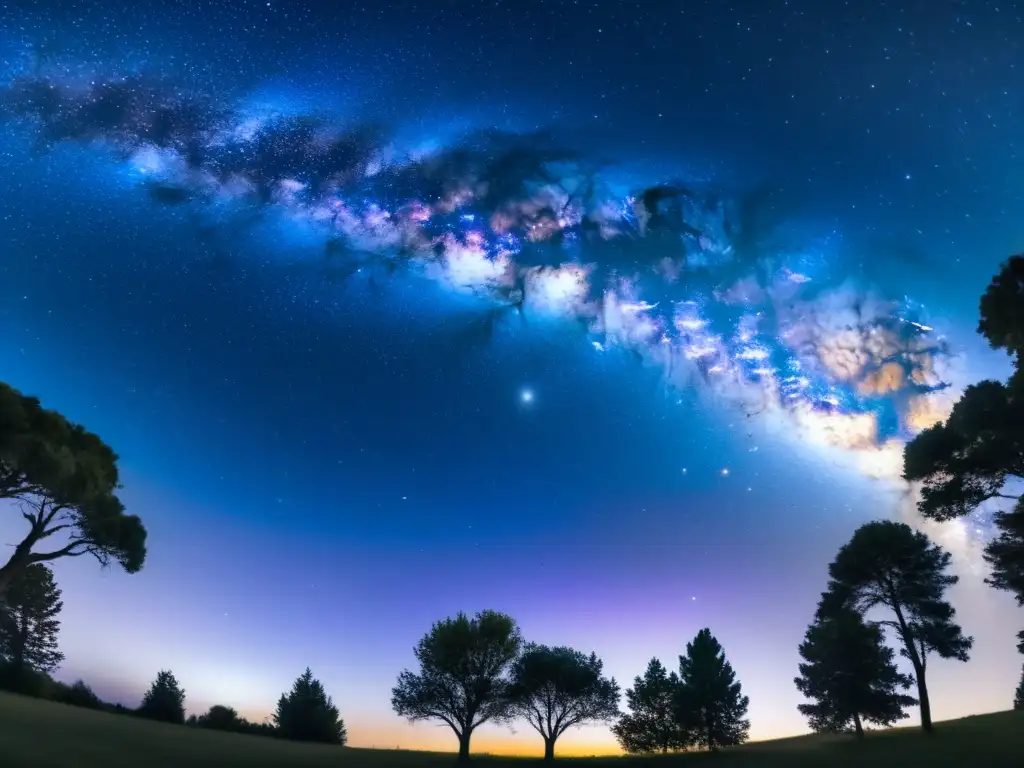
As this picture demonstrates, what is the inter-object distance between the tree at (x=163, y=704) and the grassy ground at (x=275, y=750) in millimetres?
11525

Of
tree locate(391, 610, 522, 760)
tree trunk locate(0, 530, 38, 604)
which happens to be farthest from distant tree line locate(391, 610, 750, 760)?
tree trunk locate(0, 530, 38, 604)

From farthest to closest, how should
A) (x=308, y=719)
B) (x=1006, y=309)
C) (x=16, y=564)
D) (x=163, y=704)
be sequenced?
(x=308, y=719), (x=163, y=704), (x=16, y=564), (x=1006, y=309)

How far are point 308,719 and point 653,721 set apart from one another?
3648 cm

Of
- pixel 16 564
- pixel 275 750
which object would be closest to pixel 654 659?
pixel 275 750

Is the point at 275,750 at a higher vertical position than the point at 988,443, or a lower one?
lower

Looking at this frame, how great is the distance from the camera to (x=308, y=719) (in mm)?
61281

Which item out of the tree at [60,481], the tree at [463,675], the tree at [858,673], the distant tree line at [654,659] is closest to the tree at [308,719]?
the distant tree line at [654,659]

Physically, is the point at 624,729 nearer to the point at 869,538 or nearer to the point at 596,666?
the point at 596,666

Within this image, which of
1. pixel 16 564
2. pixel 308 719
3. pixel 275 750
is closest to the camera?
pixel 16 564

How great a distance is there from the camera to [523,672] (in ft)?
178

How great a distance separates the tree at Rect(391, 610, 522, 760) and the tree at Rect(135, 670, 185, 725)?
1832cm

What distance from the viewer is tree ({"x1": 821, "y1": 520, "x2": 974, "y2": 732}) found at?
127 feet

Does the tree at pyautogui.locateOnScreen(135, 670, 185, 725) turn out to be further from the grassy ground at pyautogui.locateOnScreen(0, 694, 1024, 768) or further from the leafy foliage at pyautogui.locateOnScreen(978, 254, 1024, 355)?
the leafy foliage at pyautogui.locateOnScreen(978, 254, 1024, 355)

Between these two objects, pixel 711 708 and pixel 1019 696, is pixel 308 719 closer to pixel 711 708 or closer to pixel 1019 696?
pixel 711 708
